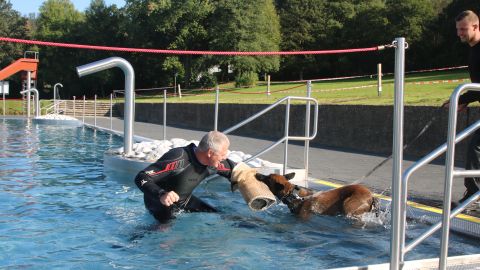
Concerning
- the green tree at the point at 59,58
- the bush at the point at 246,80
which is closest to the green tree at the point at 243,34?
the bush at the point at 246,80

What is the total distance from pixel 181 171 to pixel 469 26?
11.0ft

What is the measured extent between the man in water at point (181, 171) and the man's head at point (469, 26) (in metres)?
2.76

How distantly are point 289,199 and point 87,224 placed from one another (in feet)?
7.71

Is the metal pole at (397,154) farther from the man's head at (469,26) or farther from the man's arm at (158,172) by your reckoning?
the man's head at (469,26)

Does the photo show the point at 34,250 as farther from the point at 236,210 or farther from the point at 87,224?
the point at 236,210

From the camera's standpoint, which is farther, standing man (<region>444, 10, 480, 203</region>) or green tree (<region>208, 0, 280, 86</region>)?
green tree (<region>208, 0, 280, 86</region>)

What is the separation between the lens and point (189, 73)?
56500 mm

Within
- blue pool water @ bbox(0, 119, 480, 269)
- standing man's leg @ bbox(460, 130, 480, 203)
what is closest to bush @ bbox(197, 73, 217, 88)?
blue pool water @ bbox(0, 119, 480, 269)

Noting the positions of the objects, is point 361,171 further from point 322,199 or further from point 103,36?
point 103,36

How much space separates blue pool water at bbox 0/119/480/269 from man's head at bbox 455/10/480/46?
2038 millimetres

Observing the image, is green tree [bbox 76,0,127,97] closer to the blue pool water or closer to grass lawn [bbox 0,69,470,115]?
grass lawn [bbox 0,69,470,115]

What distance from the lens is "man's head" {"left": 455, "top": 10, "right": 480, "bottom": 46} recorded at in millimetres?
5527

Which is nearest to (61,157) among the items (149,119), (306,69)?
(149,119)

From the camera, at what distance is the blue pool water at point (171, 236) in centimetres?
469
